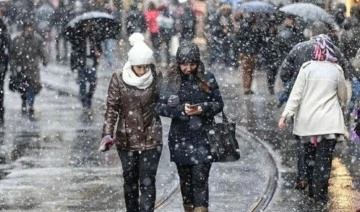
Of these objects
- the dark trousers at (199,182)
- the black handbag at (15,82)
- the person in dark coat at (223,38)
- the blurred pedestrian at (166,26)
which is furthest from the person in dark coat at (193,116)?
the blurred pedestrian at (166,26)

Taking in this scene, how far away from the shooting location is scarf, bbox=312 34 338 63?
10.7 metres

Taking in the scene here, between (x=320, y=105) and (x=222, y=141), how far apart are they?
1.61 meters

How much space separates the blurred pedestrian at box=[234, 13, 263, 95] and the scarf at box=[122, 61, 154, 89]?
12.0 meters

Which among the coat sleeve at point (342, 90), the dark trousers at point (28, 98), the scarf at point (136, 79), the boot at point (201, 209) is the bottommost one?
the dark trousers at point (28, 98)

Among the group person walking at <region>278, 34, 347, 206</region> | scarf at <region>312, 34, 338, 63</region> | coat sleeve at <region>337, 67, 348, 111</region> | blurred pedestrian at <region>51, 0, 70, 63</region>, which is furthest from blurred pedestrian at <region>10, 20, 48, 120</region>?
blurred pedestrian at <region>51, 0, 70, 63</region>

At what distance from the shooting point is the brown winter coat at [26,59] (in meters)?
18.0

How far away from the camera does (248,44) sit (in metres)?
21.9

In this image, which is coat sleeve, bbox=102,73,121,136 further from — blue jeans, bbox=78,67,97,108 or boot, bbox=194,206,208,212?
blue jeans, bbox=78,67,97,108

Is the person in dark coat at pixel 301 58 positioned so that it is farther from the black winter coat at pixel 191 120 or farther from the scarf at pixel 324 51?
the black winter coat at pixel 191 120

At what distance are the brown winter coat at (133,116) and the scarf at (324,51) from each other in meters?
1.87

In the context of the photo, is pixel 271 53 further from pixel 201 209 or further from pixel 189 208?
pixel 201 209

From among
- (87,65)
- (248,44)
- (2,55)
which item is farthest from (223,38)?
(2,55)

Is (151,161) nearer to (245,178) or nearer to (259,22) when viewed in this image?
(245,178)

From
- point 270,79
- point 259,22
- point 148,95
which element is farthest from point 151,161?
point 259,22
